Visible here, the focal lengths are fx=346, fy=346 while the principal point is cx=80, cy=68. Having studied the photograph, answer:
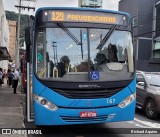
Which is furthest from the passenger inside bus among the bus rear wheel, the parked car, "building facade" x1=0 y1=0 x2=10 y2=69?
"building facade" x1=0 y1=0 x2=10 y2=69

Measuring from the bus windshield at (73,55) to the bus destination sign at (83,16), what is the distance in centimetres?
20

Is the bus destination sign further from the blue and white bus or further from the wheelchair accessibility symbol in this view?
the wheelchair accessibility symbol

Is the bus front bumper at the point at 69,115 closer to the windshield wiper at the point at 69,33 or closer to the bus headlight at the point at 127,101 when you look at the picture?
the bus headlight at the point at 127,101

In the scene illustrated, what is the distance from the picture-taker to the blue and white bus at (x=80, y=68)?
7973 mm

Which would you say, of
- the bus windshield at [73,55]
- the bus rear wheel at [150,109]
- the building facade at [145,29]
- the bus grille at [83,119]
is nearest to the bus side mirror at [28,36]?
the bus windshield at [73,55]

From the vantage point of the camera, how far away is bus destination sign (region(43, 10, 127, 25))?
8.37 m

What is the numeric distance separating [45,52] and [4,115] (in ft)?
13.0

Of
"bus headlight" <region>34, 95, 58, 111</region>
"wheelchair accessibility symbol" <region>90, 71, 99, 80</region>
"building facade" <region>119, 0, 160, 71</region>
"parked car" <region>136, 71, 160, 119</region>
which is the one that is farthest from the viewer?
"building facade" <region>119, 0, 160, 71</region>

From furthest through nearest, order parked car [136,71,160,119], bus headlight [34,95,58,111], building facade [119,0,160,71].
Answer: building facade [119,0,160,71]
parked car [136,71,160,119]
bus headlight [34,95,58,111]

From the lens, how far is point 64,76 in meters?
8.09

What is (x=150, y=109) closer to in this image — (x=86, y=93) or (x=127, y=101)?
(x=127, y=101)

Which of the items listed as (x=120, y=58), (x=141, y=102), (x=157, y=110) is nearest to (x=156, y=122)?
(x=157, y=110)

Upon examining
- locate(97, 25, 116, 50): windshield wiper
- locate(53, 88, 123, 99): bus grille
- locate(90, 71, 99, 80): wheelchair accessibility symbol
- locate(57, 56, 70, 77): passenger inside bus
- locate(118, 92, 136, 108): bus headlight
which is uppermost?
locate(97, 25, 116, 50): windshield wiper

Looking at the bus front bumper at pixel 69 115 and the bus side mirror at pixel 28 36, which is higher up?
the bus side mirror at pixel 28 36
